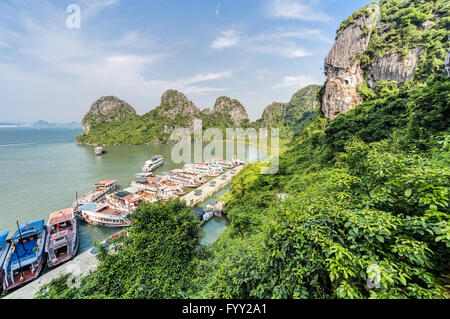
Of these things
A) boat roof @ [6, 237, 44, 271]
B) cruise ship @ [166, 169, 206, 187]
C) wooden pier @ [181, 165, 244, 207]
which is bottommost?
boat roof @ [6, 237, 44, 271]

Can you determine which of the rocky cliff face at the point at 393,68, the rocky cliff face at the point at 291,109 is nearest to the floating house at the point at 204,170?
the rocky cliff face at the point at 393,68

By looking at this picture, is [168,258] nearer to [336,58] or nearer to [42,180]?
[336,58]

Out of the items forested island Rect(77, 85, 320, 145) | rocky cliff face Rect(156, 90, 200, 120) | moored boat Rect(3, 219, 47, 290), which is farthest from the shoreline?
rocky cliff face Rect(156, 90, 200, 120)

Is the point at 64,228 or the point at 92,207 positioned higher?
the point at 92,207

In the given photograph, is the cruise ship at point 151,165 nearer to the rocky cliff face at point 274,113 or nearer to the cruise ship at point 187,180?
the cruise ship at point 187,180

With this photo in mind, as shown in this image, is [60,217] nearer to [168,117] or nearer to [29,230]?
[29,230]

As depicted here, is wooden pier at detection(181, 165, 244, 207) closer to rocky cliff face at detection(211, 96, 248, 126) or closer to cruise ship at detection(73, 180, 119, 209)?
cruise ship at detection(73, 180, 119, 209)

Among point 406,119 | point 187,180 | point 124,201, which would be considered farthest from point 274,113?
point 124,201
